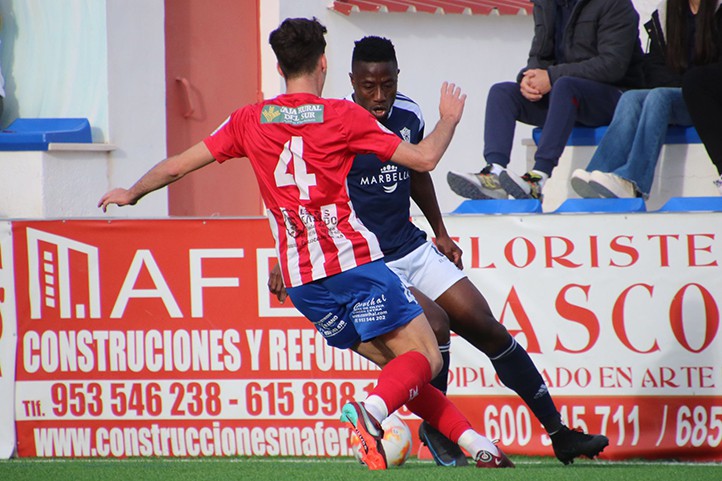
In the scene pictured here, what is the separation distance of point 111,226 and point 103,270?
256mm

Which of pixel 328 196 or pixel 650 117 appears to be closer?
pixel 328 196

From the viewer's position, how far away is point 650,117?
721 centimetres

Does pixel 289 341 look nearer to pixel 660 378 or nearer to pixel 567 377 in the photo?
pixel 567 377

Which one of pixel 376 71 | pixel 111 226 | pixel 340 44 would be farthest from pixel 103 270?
pixel 340 44

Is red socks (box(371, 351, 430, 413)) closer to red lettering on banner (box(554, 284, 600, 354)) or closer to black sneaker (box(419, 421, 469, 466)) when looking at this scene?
black sneaker (box(419, 421, 469, 466))

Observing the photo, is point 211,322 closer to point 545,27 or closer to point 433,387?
point 433,387

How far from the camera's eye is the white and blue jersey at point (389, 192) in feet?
18.0

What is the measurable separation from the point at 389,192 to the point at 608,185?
6.36ft

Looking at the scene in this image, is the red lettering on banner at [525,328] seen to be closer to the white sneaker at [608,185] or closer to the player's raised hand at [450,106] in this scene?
the white sneaker at [608,185]

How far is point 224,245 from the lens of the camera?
261 inches

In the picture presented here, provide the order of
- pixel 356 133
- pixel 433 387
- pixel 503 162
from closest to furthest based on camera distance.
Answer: pixel 356 133, pixel 433 387, pixel 503 162

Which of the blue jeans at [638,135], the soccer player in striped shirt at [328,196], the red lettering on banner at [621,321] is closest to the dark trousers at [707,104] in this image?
the blue jeans at [638,135]

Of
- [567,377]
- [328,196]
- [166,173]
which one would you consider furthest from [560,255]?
[166,173]

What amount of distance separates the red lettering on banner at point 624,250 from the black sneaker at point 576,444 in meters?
1.16
